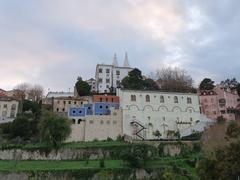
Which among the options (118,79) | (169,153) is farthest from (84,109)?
(118,79)

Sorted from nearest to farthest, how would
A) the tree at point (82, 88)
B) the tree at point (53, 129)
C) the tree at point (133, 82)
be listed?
the tree at point (53, 129) → the tree at point (133, 82) → the tree at point (82, 88)

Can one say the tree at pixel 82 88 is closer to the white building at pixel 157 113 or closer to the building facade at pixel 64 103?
the building facade at pixel 64 103

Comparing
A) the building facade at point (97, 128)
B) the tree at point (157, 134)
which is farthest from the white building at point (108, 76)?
the tree at point (157, 134)

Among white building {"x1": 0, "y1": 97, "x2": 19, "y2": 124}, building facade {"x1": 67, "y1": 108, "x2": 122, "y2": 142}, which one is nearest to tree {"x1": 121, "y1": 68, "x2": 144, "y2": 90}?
building facade {"x1": 67, "y1": 108, "x2": 122, "y2": 142}

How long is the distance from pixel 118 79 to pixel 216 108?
82.0ft

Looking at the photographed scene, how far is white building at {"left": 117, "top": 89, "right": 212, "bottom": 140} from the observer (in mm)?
49344

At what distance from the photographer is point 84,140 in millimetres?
47906

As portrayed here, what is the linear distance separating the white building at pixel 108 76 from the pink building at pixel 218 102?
20802 millimetres

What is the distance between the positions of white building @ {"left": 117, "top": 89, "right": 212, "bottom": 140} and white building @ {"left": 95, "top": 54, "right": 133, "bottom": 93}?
1829cm

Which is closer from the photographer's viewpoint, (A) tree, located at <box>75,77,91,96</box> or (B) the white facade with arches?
(B) the white facade with arches

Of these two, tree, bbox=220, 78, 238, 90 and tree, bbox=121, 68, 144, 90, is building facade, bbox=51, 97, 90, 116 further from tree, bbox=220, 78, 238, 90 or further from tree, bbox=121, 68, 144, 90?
tree, bbox=220, 78, 238, 90

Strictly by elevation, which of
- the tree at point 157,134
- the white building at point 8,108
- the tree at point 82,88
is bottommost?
the tree at point 157,134

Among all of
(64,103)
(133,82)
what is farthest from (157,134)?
(64,103)

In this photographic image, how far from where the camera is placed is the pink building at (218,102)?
63594 millimetres
